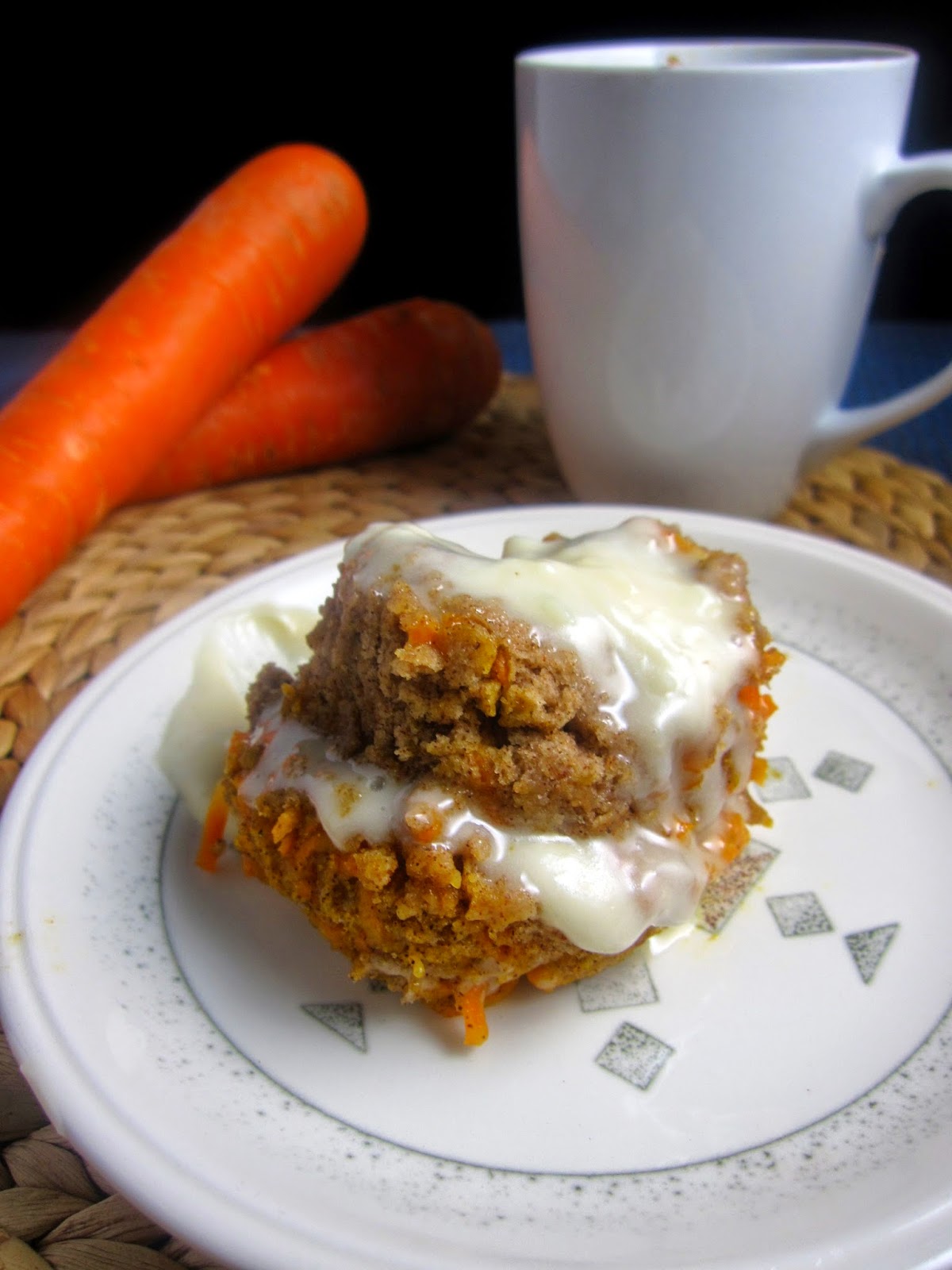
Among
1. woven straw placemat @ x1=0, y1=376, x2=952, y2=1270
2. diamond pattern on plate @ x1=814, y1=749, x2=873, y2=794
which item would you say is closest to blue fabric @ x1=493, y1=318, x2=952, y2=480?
woven straw placemat @ x1=0, y1=376, x2=952, y2=1270

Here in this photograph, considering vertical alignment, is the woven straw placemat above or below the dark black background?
below

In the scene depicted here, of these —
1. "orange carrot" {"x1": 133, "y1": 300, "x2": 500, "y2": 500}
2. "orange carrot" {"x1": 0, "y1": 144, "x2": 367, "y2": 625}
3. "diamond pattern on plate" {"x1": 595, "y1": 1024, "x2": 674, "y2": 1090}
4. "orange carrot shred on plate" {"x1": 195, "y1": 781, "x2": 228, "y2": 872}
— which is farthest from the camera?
"orange carrot" {"x1": 133, "y1": 300, "x2": 500, "y2": 500}

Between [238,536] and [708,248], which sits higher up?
[708,248]

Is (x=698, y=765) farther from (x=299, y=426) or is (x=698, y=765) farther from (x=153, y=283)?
(x=153, y=283)

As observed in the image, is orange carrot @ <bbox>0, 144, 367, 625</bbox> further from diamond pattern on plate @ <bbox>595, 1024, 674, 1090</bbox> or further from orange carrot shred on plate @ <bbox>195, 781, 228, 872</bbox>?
diamond pattern on plate @ <bbox>595, 1024, 674, 1090</bbox>

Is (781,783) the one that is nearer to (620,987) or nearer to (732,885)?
(732,885)

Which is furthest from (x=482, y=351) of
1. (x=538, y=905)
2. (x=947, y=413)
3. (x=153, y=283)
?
(x=538, y=905)

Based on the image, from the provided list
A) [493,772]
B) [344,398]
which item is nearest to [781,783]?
[493,772]
